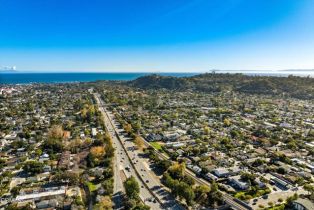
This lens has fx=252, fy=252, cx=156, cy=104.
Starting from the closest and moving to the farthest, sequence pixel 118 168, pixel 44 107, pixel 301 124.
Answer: pixel 118 168 < pixel 301 124 < pixel 44 107

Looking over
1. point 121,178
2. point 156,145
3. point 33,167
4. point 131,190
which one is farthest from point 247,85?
point 131,190

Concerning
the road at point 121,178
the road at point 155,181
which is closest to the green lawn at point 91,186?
the road at point 121,178

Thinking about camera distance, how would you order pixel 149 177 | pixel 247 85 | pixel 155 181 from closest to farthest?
1. pixel 155 181
2. pixel 149 177
3. pixel 247 85

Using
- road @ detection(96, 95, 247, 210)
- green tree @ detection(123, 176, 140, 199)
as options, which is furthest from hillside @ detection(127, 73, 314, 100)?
green tree @ detection(123, 176, 140, 199)

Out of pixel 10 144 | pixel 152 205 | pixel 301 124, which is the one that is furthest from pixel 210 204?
pixel 301 124

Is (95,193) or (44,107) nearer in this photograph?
(95,193)

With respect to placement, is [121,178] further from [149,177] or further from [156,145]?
[156,145]

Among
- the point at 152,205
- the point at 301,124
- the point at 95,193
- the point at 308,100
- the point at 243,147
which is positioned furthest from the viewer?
the point at 308,100

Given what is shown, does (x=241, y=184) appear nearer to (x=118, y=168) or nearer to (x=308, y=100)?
(x=118, y=168)
